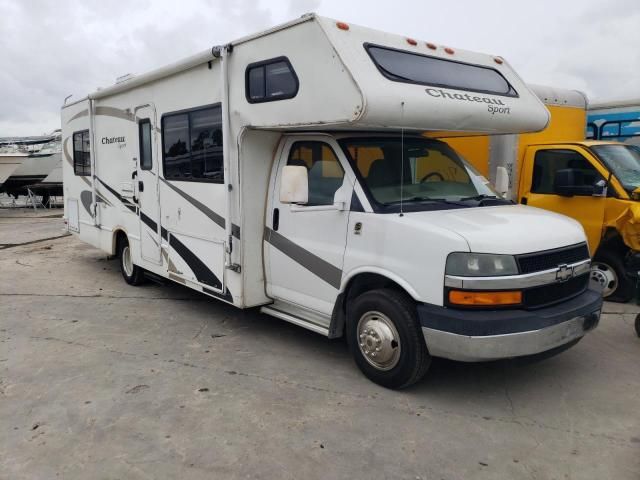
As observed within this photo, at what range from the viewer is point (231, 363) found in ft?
16.9

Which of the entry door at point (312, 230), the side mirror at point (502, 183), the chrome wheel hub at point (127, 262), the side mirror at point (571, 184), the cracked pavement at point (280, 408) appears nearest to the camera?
the cracked pavement at point (280, 408)

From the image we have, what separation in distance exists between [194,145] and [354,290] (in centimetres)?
259

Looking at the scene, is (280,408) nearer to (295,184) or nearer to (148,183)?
(295,184)

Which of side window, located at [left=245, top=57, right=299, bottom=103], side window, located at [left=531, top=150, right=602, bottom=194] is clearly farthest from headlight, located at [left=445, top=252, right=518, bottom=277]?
side window, located at [left=531, top=150, right=602, bottom=194]

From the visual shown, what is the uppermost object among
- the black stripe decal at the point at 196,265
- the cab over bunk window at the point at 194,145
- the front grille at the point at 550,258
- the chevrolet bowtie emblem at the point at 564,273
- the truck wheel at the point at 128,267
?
the cab over bunk window at the point at 194,145

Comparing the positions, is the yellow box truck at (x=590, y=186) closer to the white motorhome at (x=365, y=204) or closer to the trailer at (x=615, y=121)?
the white motorhome at (x=365, y=204)

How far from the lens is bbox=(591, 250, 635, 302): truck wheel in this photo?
681 cm

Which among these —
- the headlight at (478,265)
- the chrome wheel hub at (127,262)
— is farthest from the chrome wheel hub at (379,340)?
the chrome wheel hub at (127,262)

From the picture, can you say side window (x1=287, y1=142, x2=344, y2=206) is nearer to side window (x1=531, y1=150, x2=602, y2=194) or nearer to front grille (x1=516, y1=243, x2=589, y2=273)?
front grille (x1=516, y1=243, x2=589, y2=273)

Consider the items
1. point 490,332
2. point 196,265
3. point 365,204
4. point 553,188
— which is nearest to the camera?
point 490,332

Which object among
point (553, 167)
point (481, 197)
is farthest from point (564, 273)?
point (553, 167)

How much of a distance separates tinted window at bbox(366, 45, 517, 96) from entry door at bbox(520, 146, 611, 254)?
221 centimetres

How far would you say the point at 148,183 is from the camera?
278 inches

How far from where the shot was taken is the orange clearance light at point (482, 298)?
12.8 ft
